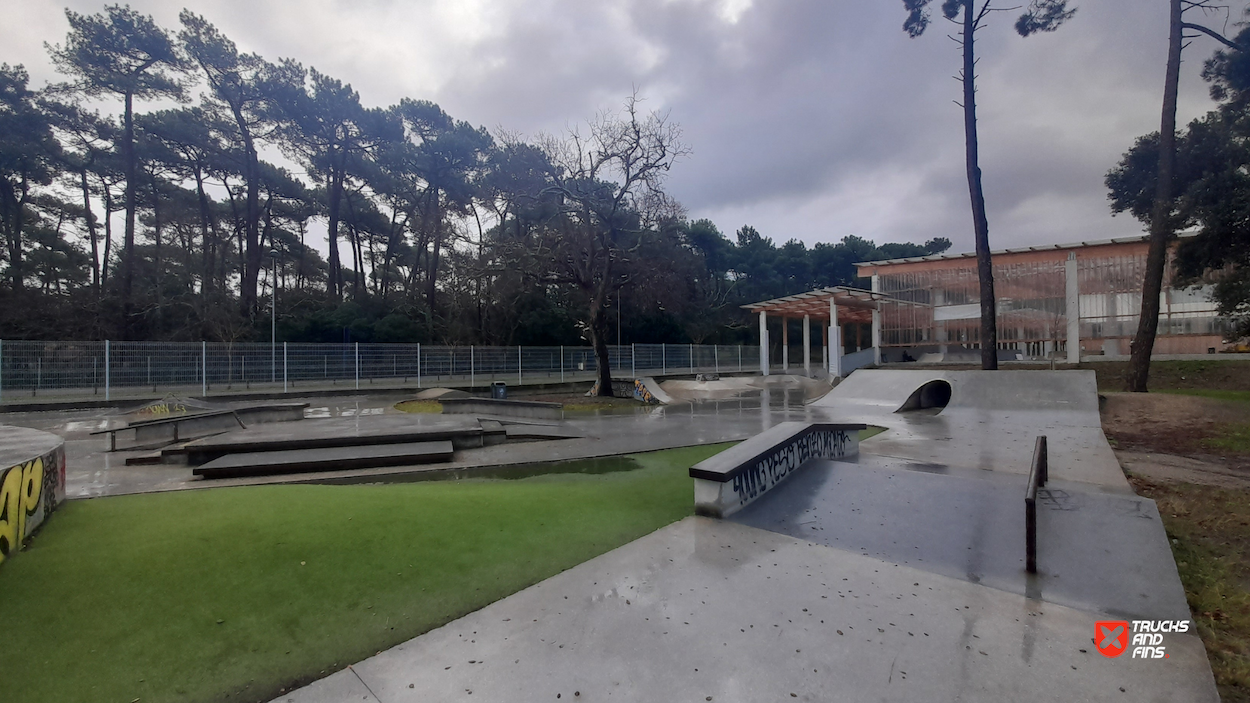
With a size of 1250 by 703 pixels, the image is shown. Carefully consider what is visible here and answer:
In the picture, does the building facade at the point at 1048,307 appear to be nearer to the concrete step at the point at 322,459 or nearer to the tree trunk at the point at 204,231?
the concrete step at the point at 322,459

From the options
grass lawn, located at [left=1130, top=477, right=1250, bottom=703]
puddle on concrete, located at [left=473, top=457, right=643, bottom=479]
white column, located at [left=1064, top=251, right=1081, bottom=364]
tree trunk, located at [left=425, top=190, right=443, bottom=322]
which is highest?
tree trunk, located at [left=425, top=190, right=443, bottom=322]

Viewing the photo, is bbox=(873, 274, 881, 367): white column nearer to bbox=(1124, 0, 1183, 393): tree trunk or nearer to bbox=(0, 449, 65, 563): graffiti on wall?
bbox=(1124, 0, 1183, 393): tree trunk

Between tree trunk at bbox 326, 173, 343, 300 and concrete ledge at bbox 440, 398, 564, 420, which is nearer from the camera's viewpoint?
concrete ledge at bbox 440, 398, 564, 420

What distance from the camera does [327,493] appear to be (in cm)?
511

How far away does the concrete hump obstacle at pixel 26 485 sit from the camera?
3.23 m

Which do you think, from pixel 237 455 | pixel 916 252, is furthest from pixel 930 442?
pixel 916 252

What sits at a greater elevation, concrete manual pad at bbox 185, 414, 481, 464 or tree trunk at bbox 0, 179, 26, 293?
tree trunk at bbox 0, 179, 26, 293

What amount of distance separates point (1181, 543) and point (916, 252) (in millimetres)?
53476

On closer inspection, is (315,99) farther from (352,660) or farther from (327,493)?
(352,660)

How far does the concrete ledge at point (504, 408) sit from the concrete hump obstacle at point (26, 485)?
354 inches

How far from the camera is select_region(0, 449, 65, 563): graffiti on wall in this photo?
3.21m

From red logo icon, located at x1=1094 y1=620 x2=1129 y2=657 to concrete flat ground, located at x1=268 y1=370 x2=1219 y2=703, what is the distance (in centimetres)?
4

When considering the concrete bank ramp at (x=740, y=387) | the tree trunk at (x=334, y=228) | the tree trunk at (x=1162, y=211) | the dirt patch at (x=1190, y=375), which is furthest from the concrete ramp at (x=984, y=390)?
the tree trunk at (x=334, y=228)

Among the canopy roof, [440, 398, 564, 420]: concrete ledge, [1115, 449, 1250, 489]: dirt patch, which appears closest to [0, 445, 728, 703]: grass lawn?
[1115, 449, 1250, 489]: dirt patch
